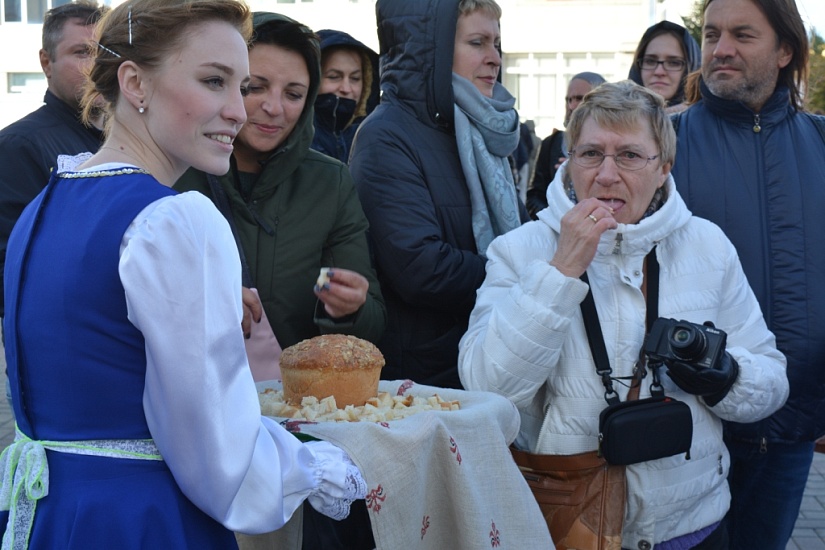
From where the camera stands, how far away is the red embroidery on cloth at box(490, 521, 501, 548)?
2.18 meters

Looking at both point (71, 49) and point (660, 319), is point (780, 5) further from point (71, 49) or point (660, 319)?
point (71, 49)

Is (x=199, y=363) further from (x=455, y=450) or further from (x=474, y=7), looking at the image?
(x=474, y=7)

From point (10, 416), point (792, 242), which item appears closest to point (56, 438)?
point (792, 242)

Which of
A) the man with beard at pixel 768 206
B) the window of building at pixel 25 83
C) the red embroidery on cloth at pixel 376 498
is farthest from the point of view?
the window of building at pixel 25 83

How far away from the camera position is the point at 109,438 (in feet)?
5.71

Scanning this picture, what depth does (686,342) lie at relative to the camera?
2543 millimetres

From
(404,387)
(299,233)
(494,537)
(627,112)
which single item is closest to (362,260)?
(299,233)

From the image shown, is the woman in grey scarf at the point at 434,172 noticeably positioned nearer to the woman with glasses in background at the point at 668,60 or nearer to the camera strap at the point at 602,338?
the camera strap at the point at 602,338

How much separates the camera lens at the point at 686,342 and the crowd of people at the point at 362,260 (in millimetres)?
40

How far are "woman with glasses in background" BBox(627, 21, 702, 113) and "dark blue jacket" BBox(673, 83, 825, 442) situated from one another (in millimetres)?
2165

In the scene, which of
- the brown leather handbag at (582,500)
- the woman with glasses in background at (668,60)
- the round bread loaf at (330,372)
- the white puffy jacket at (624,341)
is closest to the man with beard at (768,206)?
the white puffy jacket at (624,341)

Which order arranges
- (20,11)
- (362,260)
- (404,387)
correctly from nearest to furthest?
(404,387), (362,260), (20,11)

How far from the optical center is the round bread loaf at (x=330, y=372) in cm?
232

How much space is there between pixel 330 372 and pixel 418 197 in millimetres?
1188
